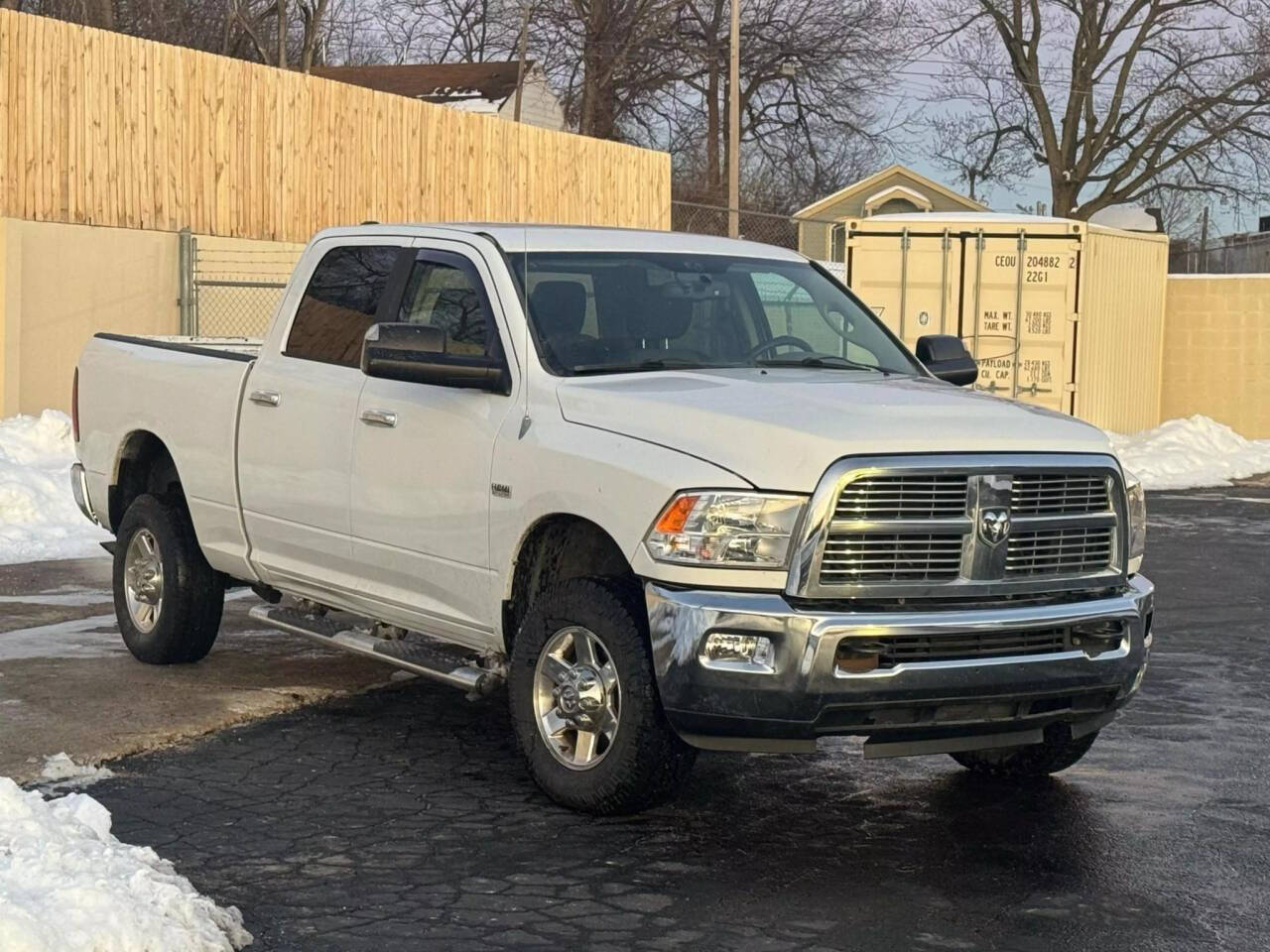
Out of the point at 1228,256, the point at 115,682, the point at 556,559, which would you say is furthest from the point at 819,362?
the point at 1228,256

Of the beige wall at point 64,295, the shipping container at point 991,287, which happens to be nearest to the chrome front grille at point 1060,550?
the beige wall at point 64,295

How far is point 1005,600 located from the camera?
614cm

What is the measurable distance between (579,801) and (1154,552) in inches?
369

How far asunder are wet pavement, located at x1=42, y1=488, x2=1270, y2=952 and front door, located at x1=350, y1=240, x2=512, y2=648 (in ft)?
2.13

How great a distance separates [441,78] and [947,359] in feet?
161

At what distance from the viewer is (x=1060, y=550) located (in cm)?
628

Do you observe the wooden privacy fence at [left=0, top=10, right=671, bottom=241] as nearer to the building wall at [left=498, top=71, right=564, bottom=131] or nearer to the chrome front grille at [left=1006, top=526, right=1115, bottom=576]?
the chrome front grille at [left=1006, top=526, right=1115, bottom=576]

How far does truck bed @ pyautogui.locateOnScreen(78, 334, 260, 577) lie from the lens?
8.45m

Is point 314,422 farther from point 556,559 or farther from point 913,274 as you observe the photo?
point 913,274

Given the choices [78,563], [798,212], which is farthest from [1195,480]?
[798,212]

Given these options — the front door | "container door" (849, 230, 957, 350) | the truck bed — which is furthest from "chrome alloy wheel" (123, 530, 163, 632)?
"container door" (849, 230, 957, 350)

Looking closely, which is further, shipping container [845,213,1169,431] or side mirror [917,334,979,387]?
shipping container [845,213,1169,431]

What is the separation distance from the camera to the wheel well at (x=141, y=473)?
30.2 ft

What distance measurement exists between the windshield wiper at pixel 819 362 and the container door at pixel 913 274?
1557cm
